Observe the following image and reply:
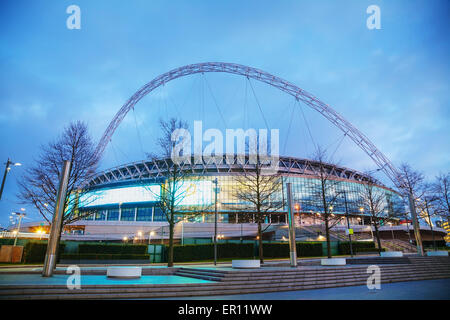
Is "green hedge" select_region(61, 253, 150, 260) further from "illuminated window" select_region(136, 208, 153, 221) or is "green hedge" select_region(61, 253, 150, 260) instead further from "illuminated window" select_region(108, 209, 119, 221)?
"illuminated window" select_region(108, 209, 119, 221)

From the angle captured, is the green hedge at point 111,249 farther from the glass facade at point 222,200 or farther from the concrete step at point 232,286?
the glass facade at point 222,200

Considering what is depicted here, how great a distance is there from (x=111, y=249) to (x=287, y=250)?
21.1 metres

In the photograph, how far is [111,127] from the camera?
290 feet

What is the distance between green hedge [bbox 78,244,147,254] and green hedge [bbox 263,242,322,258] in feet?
49.3

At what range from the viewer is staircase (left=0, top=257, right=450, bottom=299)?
1055 cm

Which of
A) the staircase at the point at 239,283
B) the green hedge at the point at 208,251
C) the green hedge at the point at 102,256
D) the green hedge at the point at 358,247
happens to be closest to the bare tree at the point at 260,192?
the green hedge at the point at 208,251

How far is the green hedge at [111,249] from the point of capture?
27594mm

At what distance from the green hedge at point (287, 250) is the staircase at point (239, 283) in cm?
1710

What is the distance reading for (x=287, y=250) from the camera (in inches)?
1401

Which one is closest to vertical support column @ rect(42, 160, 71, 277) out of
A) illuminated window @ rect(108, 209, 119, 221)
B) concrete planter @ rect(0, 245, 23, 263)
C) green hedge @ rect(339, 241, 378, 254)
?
concrete planter @ rect(0, 245, 23, 263)

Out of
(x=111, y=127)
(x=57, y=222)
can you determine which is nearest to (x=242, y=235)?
(x=57, y=222)

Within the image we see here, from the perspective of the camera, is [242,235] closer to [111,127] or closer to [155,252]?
[155,252]

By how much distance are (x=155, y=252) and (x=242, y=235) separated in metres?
28.4

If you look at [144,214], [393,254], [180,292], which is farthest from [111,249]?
[144,214]
